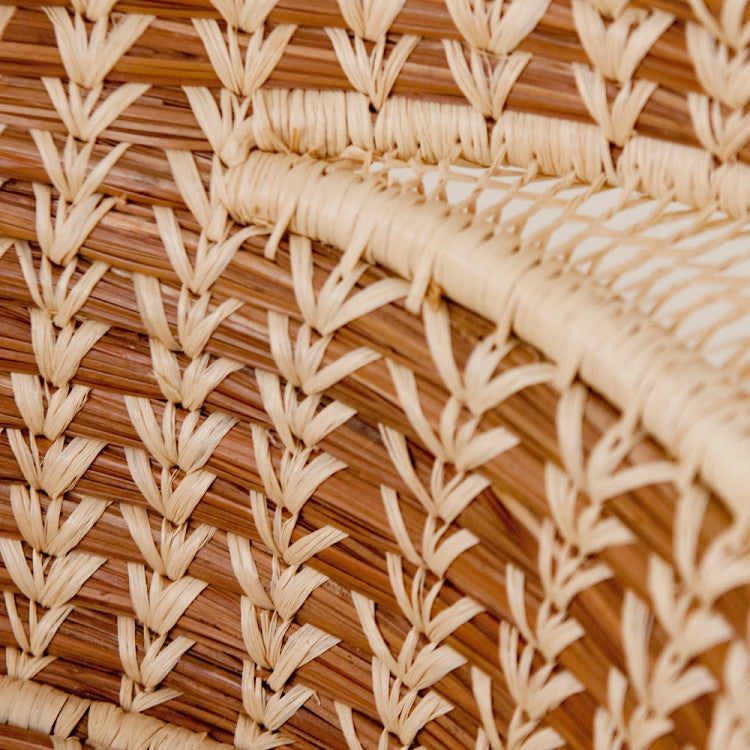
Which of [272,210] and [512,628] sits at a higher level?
[272,210]

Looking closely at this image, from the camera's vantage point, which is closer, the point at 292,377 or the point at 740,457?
the point at 740,457

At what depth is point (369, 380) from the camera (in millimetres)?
597

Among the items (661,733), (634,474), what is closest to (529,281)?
(634,474)

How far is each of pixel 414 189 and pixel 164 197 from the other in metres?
0.17

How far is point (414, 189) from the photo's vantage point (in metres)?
0.61

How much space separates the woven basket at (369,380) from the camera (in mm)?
481

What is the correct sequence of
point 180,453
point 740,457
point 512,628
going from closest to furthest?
point 740,457, point 512,628, point 180,453

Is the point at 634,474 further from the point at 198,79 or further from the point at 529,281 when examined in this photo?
the point at 198,79

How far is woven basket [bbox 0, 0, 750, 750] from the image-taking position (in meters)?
0.48

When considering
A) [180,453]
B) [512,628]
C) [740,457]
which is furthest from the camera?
[180,453]

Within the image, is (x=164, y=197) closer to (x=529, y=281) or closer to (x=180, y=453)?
(x=180, y=453)

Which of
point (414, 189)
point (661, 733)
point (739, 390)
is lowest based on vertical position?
point (661, 733)

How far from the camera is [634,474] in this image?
462 millimetres

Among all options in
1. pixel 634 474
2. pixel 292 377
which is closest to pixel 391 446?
pixel 292 377
